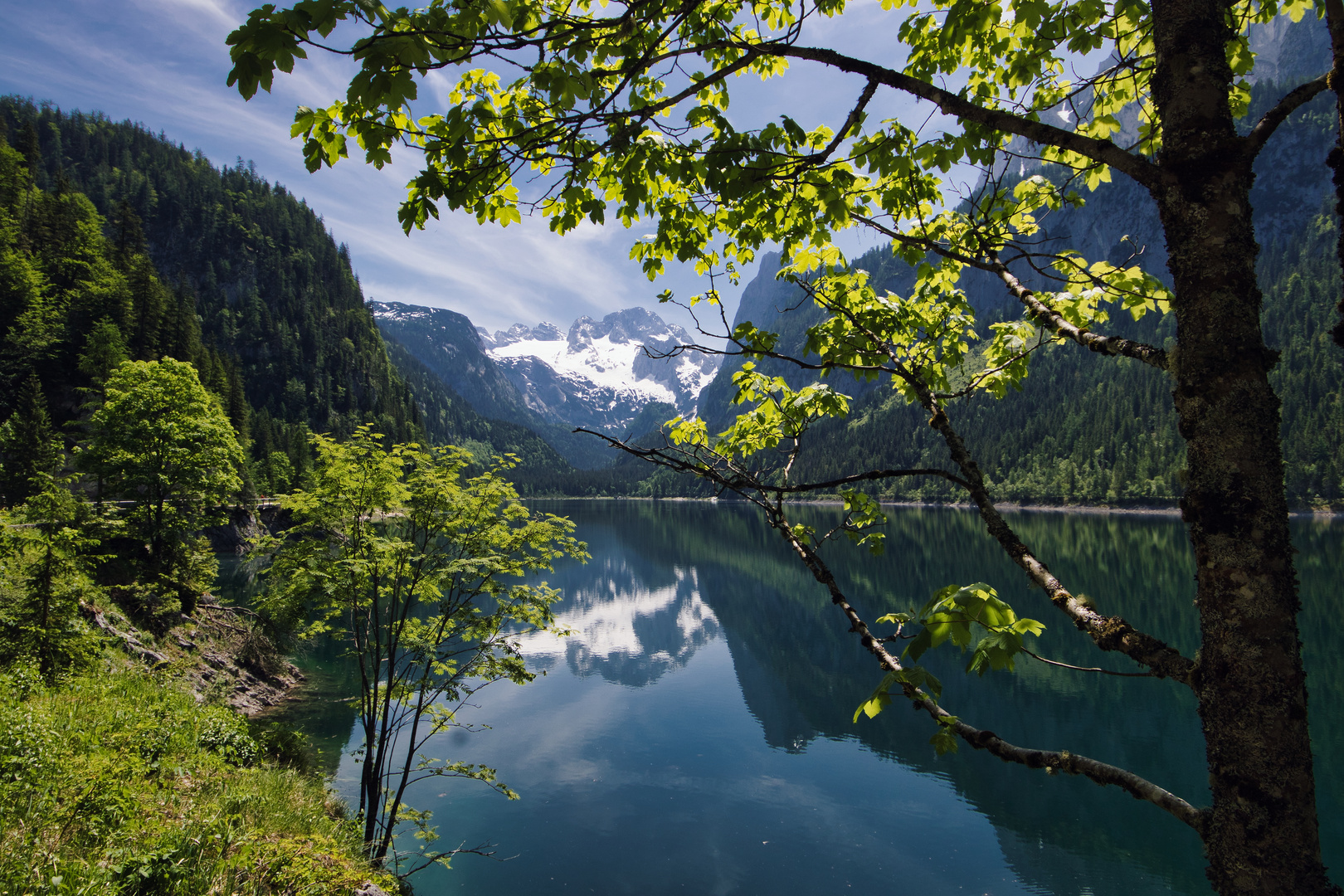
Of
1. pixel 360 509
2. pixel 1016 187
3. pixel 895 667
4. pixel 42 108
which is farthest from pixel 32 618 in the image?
pixel 42 108

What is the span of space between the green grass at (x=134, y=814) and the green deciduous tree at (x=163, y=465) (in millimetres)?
15349

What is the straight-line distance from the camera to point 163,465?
23.9 m

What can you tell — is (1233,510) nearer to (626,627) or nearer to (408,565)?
(408,565)

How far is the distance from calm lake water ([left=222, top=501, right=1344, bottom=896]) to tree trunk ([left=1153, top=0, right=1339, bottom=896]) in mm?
14674

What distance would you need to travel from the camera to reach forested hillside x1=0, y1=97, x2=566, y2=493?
2181 inches

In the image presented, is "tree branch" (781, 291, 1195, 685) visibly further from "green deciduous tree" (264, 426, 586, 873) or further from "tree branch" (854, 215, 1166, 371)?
"green deciduous tree" (264, 426, 586, 873)

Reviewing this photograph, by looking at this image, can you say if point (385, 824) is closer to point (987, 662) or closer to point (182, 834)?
point (182, 834)

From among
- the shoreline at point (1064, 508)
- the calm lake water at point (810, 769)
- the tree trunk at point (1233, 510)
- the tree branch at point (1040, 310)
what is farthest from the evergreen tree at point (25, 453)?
the shoreline at point (1064, 508)

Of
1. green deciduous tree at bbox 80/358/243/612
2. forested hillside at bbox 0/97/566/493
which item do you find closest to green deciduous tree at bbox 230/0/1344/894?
green deciduous tree at bbox 80/358/243/612

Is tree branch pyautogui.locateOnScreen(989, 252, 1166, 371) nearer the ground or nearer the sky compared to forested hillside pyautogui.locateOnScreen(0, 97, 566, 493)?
nearer the ground

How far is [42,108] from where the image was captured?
145 m

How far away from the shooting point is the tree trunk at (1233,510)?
165 cm

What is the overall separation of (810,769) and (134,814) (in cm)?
1814

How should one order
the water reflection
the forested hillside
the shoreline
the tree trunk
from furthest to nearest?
the shoreline < the forested hillside < the water reflection < the tree trunk
